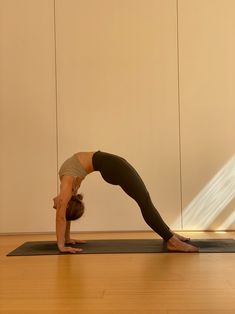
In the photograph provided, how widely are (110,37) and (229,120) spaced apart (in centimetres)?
154

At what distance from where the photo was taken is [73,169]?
3.40m

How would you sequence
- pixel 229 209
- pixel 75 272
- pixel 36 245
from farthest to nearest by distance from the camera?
pixel 229 209
pixel 36 245
pixel 75 272

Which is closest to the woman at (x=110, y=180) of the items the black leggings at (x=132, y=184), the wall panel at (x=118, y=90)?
the black leggings at (x=132, y=184)

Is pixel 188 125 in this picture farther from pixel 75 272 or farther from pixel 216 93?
pixel 75 272

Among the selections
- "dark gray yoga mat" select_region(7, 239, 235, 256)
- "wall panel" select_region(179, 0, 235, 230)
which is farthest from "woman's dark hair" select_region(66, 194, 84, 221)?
"wall panel" select_region(179, 0, 235, 230)

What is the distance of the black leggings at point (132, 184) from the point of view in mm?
3215

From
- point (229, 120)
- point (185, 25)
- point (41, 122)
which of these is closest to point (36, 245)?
point (41, 122)

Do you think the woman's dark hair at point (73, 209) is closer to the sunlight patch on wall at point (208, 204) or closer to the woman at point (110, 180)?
the woman at point (110, 180)

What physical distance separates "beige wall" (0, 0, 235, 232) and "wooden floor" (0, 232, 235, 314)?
155 centimetres

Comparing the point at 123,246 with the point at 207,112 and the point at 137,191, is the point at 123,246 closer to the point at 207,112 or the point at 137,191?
the point at 137,191

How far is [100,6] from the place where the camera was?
472 cm

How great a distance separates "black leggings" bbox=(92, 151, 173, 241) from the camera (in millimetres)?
3215

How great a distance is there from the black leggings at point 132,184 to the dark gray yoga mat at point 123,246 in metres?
0.19

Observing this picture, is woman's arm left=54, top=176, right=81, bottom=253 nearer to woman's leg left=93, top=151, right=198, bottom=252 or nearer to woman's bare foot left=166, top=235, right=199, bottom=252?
woman's leg left=93, top=151, right=198, bottom=252
